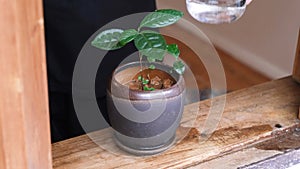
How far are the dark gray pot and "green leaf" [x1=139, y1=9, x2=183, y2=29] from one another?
3.0 inches

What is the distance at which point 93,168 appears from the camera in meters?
0.87

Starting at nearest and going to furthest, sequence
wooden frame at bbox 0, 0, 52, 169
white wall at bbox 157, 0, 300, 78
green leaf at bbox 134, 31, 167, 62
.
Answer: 1. wooden frame at bbox 0, 0, 52, 169
2. green leaf at bbox 134, 31, 167, 62
3. white wall at bbox 157, 0, 300, 78

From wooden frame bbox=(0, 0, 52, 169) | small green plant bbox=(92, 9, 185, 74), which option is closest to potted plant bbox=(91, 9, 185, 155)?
small green plant bbox=(92, 9, 185, 74)

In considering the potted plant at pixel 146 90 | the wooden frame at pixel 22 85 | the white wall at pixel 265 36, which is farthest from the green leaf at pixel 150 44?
the white wall at pixel 265 36

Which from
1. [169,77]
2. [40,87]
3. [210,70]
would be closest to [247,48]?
[210,70]

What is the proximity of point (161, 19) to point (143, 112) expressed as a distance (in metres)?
0.14

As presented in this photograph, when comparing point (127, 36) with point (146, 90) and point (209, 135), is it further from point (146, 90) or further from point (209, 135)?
point (209, 135)

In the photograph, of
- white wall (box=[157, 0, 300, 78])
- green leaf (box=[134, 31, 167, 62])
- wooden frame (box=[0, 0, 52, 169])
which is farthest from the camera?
white wall (box=[157, 0, 300, 78])

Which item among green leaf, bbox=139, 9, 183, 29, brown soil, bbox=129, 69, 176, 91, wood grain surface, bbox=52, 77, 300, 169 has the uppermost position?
green leaf, bbox=139, 9, 183, 29

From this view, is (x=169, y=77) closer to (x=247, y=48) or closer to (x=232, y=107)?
(x=232, y=107)

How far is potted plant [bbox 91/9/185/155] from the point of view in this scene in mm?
826

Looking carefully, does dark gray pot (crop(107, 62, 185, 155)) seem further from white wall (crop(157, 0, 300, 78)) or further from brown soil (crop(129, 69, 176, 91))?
white wall (crop(157, 0, 300, 78))

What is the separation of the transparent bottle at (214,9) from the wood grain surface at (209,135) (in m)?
0.22

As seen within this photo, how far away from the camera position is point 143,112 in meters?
0.84
